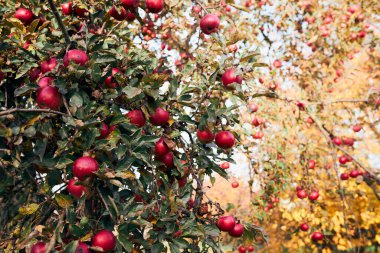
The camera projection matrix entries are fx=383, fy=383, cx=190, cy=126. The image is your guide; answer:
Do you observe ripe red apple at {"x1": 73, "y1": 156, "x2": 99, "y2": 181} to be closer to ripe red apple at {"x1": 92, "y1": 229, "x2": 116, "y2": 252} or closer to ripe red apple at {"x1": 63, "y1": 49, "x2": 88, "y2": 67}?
ripe red apple at {"x1": 92, "y1": 229, "x2": 116, "y2": 252}

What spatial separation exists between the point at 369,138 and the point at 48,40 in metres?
11.0

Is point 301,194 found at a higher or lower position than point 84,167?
lower

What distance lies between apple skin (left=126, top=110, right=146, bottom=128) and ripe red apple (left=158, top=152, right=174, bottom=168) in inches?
8.4

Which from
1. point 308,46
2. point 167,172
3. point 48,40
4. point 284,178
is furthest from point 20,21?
point 308,46

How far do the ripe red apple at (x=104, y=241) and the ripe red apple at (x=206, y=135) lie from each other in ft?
2.63

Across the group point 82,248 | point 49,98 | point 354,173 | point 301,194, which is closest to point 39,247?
point 82,248

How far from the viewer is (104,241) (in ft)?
5.01

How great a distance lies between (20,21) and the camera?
7.25 ft

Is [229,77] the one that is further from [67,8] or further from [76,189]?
[67,8]

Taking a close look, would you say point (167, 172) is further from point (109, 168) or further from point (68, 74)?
point (68, 74)

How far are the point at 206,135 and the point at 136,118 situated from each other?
448mm

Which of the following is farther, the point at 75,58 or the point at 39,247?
the point at 75,58

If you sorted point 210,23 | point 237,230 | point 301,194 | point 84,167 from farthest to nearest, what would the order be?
point 301,194 → point 210,23 → point 237,230 → point 84,167

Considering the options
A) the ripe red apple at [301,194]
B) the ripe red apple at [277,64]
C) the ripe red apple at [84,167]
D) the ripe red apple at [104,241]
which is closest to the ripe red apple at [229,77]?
the ripe red apple at [84,167]
